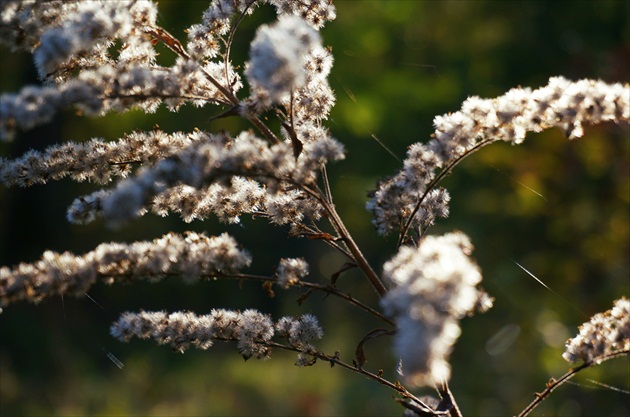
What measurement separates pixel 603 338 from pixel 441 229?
8.31 m

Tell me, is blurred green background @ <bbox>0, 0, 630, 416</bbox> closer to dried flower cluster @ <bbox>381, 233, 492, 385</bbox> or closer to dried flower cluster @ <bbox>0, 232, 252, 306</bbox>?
dried flower cluster @ <bbox>0, 232, 252, 306</bbox>

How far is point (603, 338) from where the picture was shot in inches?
59.8

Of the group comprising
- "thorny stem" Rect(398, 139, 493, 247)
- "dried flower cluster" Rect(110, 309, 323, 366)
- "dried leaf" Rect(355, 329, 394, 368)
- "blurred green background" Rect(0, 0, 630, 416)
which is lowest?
"dried flower cluster" Rect(110, 309, 323, 366)

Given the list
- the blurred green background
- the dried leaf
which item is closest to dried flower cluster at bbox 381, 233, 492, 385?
the dried leaf

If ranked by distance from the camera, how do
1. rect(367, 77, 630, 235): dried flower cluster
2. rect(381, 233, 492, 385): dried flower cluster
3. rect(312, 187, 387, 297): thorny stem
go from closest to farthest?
rect(381, 233, 492, 385): dried flower cluster, rect(367, 77, 630, 235): dried flower cluster, rect(312, 187, 387, 297): thorny stem

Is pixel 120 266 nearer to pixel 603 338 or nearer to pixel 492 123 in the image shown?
pixel 492 123

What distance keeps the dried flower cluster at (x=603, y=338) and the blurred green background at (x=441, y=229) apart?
14.0 ft

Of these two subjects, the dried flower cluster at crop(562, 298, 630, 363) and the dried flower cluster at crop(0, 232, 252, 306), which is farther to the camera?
the dried flower cluster at crop(562, 298, 630, 363)

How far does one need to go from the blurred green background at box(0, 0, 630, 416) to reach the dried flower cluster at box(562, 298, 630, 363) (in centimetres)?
425

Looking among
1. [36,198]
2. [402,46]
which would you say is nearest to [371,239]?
[402,46]

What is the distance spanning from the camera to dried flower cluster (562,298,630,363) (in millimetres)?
1502

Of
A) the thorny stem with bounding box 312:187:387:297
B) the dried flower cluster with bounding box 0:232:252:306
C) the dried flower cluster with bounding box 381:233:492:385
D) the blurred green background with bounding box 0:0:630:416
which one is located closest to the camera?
the dried flower cluster with bounding box 381:233:492:385

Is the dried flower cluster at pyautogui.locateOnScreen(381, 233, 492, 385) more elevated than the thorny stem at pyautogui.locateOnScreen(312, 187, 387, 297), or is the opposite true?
the thorny stem at pyautogui.locateOnScreen(312, 187, 387, 297)

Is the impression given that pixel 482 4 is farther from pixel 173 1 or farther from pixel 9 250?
pixel 9 250
